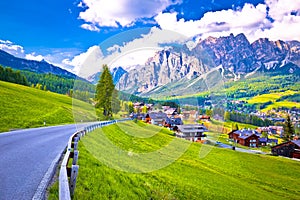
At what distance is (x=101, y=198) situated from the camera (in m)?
11.1

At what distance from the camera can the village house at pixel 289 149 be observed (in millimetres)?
88750

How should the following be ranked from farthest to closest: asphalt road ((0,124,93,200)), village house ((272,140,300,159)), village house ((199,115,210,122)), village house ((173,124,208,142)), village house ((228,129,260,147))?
1. village house ((228,129,260,147))
2. village house ((272,140,300,159))
3. village house ((173,124,208,142))
4. village house ((199,115,210,122))
5. asphalt road ((0,124,93,200))

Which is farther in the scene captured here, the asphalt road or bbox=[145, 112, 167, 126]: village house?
bbox=[145, 112, 167, 126]: village house

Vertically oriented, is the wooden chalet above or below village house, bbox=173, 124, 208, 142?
above

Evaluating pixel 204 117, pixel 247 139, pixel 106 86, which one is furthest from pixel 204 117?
pixel 247 139

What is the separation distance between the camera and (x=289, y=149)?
305ft

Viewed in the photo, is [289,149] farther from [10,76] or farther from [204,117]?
[10,76]

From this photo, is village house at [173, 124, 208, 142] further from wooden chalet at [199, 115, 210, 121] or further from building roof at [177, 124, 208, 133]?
wooden chalet at [199, 115, 210, 121]

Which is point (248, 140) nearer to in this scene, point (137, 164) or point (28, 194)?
point (137, 164)

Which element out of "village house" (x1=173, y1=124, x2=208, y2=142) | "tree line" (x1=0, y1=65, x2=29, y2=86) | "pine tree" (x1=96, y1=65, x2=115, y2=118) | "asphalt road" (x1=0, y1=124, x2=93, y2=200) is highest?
"tree line" (x1=0, y1=65, x2=29, y2=86)

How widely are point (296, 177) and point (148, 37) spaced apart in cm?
4446

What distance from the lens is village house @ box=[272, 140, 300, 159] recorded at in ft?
291

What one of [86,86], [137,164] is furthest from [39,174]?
[137,164]

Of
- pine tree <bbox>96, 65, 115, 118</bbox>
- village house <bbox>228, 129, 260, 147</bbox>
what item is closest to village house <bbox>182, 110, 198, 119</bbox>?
pine tree <bbox>96, 65, 115, 118</bbox>
